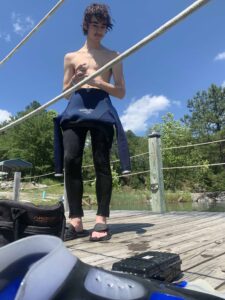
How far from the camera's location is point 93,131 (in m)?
1.93

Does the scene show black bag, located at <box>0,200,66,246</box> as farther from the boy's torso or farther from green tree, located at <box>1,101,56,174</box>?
green tree, located at <box>1,101,56,174</box>

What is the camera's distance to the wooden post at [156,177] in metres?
3.35

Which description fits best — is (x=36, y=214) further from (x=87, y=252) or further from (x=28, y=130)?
(x=28, y=130)

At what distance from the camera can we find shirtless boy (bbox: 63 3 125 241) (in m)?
1.91

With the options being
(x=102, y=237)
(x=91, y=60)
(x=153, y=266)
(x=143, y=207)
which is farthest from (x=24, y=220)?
(x=143, y=207)

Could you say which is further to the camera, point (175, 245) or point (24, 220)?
point (175, 245)

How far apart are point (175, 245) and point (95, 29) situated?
1135 millimetres

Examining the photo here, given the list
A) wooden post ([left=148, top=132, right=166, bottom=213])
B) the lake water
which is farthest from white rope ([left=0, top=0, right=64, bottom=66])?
the lake water

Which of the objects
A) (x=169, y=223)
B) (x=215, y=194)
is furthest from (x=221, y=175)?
(x=169, y=223)

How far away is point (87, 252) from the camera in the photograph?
1.53m

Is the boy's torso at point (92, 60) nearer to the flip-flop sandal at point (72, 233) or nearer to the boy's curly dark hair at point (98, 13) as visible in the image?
the boy's curly dark hair at point (98, 13)

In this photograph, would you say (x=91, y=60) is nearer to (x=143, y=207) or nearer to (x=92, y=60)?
(x=92, y=60)

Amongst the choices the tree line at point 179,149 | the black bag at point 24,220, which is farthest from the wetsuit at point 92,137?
the tree line at point 179,149

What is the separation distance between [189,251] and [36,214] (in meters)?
0.60
